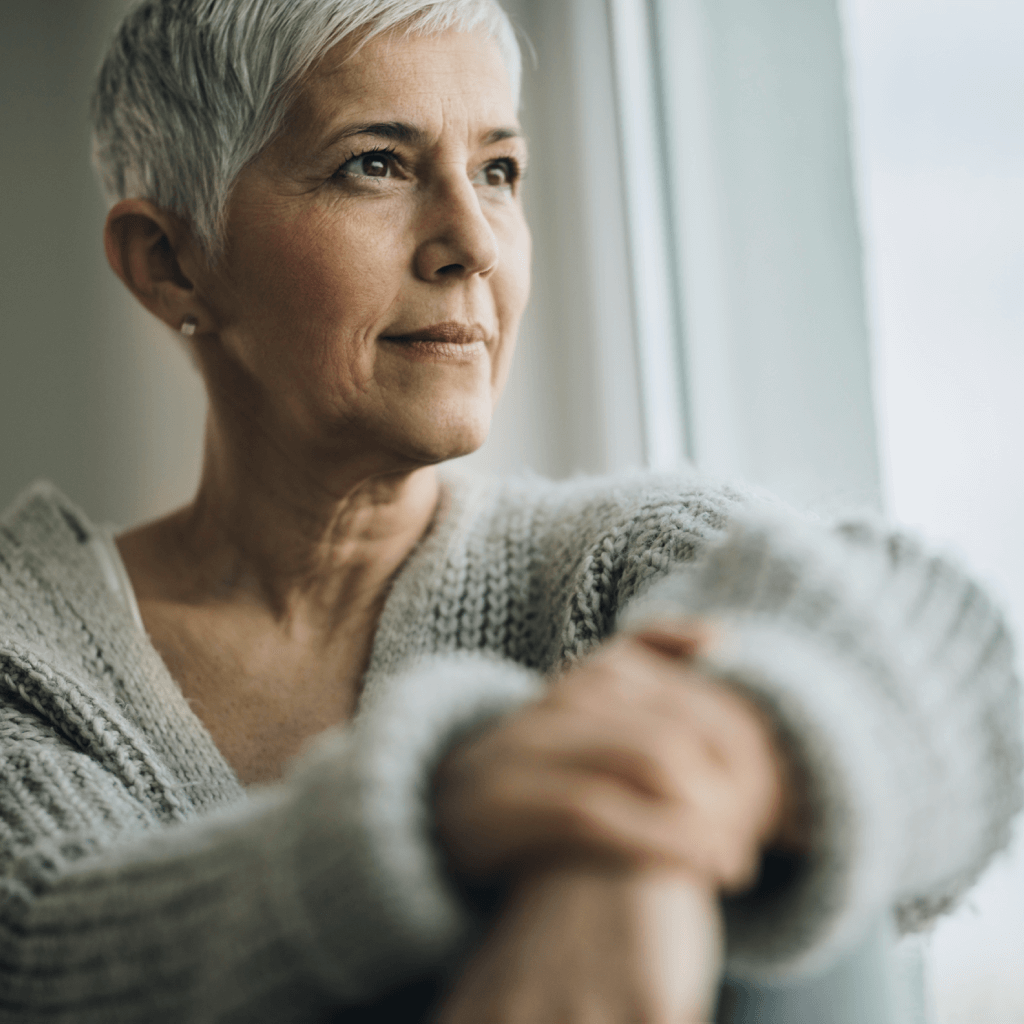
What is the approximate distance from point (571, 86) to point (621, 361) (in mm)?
565

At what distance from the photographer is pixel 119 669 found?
106 cm

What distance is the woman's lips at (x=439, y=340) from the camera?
3.45 feet

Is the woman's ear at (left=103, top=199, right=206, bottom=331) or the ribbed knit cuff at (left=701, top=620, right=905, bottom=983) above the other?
the woman's ear at (left=103, top=199, right=206, bottom=331)

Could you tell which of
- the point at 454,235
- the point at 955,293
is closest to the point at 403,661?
the point at 454,235

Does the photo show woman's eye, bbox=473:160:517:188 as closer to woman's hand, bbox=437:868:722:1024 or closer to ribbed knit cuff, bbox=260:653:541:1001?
ribbed knit cuff, bbox=260:653:541:1001

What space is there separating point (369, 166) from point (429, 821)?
766 millimetres

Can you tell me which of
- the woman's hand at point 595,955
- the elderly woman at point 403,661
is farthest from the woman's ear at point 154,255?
the woman's hand at point 595,955

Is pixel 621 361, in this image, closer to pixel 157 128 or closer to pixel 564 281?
pixel 564 281

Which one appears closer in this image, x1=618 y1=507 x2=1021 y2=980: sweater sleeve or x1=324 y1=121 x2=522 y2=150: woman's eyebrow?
x1=618 y1=507 x2=1021 y2=980: sweater sleeve

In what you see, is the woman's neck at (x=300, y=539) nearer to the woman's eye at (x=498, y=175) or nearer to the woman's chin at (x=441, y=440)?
the woman's chin at (x=441, y=440)

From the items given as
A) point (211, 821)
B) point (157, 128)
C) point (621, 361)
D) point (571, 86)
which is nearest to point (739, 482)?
point (211, 821)

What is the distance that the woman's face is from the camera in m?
1.03

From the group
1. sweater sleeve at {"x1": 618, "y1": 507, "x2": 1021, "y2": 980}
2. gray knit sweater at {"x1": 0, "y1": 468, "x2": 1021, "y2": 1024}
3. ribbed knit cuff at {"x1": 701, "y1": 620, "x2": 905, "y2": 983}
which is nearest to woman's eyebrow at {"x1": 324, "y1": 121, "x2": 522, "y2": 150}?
gray knit sweater at {"x1": 0, "y1": 468, "x2": 1021, "y2": 1024}

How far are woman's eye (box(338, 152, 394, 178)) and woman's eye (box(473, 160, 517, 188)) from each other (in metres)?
0.12
